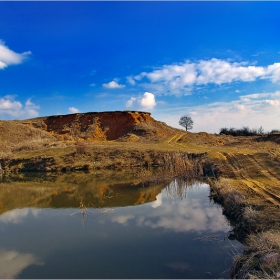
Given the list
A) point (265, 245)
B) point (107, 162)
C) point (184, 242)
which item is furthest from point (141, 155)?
point (265, 245)

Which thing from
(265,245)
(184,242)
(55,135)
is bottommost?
(184,242)

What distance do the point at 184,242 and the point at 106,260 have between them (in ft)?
7.92

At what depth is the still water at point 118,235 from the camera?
7324 mm

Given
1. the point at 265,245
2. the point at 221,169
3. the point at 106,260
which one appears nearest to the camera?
the point at 265,245

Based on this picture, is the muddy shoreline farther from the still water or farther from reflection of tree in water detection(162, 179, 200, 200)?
reflection of tree in water detection(162, 179, 200, 200)

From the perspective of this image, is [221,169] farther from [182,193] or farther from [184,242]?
[184,242]

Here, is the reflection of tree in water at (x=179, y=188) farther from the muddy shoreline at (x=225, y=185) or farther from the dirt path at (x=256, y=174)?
the dirt path at (x=256, y=174)

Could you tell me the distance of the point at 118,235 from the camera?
9656 millimetres

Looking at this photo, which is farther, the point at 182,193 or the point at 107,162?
the point at 107,162

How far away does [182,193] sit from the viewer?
15.8 metres

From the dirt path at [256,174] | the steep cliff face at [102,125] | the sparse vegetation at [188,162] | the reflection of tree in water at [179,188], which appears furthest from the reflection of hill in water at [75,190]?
the steep cliff face at [102,125]

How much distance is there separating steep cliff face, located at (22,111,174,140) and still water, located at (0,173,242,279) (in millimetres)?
31085

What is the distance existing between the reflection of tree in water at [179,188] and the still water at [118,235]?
0.06m

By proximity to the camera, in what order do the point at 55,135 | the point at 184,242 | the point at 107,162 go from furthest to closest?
the point at 55,135
the point at 107,162
the point at 184,242
